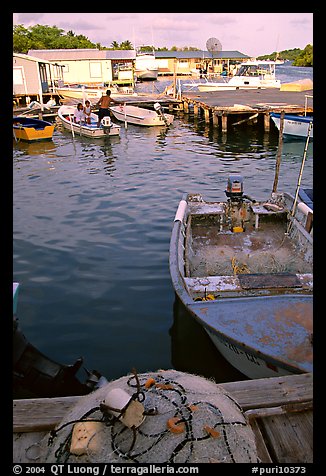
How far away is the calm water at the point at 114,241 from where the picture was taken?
22.5ft

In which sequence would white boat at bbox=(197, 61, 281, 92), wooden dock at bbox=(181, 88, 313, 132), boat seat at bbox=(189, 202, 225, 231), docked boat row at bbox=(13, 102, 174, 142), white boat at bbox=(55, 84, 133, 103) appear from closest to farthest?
boat seat at bbox=(189, 202, 225, 231), docked boat row at bbox=(13, 102, 174, 142), wooden dock at bbox=(181, 88, 313, 132), white boat at bbox=(55, 84, 133, 103), white boat at bbox=(197, 61, 281, 92)

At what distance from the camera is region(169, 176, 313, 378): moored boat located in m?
4.68

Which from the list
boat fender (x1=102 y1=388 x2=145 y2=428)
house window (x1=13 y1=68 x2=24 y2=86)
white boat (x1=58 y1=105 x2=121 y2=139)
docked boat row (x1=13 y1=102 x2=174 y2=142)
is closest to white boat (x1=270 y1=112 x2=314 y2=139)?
docked boat row (x1=13 y1=102 x2=174 y2=142)

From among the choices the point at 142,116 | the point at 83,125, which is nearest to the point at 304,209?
the point at 83,125

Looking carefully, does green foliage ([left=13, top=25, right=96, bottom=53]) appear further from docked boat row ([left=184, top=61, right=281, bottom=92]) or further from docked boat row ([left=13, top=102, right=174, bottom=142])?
docked boat row ([left=13, top=102, right=174, bottom=142])

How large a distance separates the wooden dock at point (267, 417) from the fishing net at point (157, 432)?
697 mm

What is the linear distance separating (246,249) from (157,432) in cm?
643

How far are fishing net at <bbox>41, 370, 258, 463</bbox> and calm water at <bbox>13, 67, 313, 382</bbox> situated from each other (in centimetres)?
365

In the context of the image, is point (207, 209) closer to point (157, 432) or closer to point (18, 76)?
point (157, 432)

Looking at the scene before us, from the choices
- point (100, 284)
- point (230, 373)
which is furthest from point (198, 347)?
point (100, 284)

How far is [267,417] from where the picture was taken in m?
3.38

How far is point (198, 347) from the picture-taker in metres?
6.69
